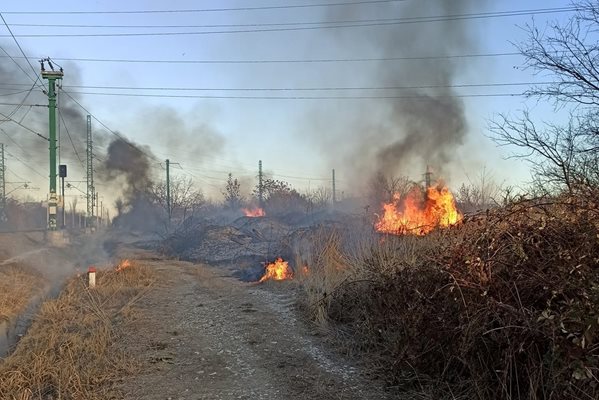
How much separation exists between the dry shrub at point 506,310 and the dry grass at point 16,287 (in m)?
11.6

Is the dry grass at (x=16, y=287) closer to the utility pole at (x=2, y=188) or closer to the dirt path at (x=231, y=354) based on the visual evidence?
the dirt path at (x=231, y=354)

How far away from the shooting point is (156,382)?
6.00m

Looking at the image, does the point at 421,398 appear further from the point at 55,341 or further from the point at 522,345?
the point at 55,341

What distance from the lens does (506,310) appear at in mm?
4121

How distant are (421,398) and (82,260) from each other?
27.8m

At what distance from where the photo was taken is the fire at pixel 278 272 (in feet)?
49.0

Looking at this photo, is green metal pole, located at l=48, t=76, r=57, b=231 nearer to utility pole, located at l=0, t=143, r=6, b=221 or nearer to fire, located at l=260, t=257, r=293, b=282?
fire, located at l=260, t=257, r=293, b=282

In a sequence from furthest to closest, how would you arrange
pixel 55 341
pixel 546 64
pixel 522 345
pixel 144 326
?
pixel 546 64 < pixel 144 326 < pixel 55 341 < pixel 522 345

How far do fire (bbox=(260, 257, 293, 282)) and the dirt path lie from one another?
111 inches

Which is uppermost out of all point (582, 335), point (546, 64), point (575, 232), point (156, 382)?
point (546, 64)

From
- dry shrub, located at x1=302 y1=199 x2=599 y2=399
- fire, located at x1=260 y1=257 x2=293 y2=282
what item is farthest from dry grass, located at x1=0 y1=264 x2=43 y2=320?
dry shrub, located at x1=302 y1=199 x2=599 y2=399

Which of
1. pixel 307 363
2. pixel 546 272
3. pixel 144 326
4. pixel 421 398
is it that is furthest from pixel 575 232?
pixel 144 326

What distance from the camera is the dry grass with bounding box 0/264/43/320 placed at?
13.1 metres

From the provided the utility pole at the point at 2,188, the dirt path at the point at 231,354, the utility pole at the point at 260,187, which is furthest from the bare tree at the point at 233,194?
the dirt path at the point at 231,354
